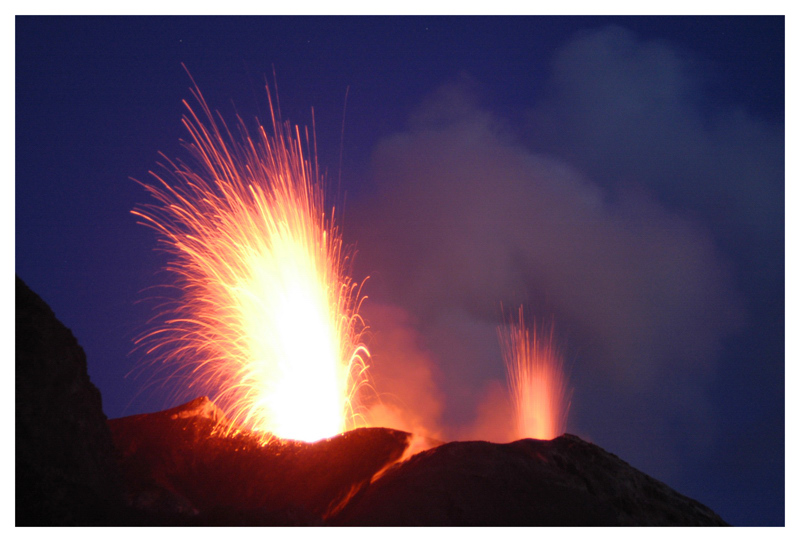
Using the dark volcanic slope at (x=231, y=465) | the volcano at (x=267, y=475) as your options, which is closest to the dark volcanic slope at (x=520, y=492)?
the volcano at (x=267, y=475)

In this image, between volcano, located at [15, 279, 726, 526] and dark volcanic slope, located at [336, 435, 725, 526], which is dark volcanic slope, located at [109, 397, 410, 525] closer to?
volcano, located at [15, 279, 726, 526]

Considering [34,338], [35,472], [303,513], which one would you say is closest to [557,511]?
[303,513]

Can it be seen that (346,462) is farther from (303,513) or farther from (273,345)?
(273,345)

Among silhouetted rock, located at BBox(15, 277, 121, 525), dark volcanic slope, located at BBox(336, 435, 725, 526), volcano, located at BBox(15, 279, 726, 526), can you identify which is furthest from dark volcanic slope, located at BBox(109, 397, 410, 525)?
silhouetted rock, located at BBox(15, 277, 121, 525)

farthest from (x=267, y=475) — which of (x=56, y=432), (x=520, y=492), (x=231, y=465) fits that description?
(x=520, y=492)

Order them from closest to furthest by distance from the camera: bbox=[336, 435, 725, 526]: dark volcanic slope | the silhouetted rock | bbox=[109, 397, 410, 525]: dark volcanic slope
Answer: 1. the silhouetted rock
2. bbox=[336, 435, 725, 526]: dark volcanic slope
3. bbox=[109, 397, 410, 525]: dark volcanic slope

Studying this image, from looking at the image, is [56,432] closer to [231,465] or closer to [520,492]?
[231,465]
